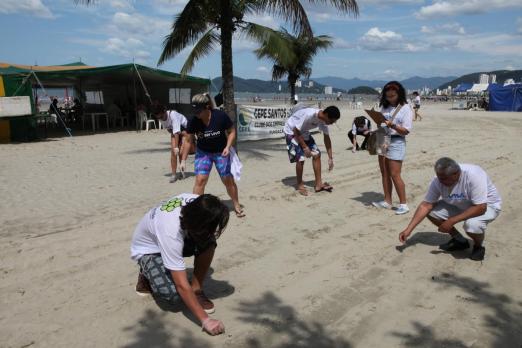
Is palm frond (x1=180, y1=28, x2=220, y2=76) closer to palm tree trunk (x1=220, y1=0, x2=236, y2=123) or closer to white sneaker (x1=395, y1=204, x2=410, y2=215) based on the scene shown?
palm tree trunk (x1=220, y1=0, x2=236, y2=123)

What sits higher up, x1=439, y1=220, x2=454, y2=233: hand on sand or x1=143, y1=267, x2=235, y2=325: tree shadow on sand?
x1=439, y1=220, x2=454, y2=233: hand on sand

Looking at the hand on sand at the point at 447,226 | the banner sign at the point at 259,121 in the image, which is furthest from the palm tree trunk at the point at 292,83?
the hand on sand at the point at 447,226

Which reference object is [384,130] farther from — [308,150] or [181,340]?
[181,340]

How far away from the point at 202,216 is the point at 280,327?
104cm

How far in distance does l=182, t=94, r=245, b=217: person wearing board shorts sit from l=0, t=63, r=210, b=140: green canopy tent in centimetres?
1050

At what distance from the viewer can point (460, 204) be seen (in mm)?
4059

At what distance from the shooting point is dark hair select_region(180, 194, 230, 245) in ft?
8.45

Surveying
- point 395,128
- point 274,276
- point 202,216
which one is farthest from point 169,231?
point 395,128

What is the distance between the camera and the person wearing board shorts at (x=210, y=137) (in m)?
5.11

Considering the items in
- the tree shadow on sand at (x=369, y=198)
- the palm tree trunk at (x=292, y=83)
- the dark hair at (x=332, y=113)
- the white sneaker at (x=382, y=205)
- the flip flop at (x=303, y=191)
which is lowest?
the tree shadow on sand at (x=369, y=198)

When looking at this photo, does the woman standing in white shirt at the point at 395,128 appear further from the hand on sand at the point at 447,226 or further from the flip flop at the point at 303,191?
the hand on sand at the point at 447,226

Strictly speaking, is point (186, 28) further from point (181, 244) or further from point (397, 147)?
point (181, 244)

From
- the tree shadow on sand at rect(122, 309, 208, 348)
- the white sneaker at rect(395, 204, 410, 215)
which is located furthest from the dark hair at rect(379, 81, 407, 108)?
the tree shadow on sand at rect(122, 309, 208, 348)

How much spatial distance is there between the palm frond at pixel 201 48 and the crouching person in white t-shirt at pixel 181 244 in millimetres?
8972
